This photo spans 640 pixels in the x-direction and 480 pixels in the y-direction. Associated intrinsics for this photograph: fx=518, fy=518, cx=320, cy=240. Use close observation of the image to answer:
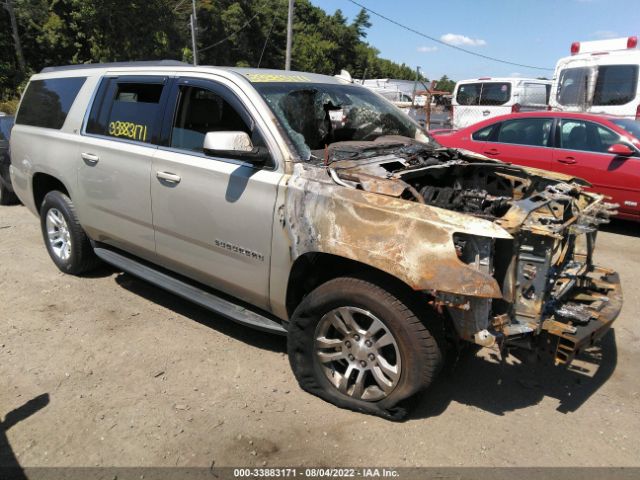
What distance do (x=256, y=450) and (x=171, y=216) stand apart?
1767 mm

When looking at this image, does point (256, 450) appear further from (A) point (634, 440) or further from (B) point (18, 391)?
(A) point (634, 440)

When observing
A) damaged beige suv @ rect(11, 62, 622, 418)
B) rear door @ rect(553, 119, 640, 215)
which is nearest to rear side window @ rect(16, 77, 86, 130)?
damaged beige suv @ rect(11, 62, 622, 418)

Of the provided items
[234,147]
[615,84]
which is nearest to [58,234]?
[234,147]

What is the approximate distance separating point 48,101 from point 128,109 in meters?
1.41

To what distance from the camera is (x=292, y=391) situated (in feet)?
10.9

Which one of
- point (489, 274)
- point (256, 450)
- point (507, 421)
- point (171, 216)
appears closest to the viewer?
point (489, 274)

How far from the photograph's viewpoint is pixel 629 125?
6961 millimetres

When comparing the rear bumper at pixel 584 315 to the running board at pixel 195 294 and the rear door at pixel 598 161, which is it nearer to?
the running board at pixel 195 294

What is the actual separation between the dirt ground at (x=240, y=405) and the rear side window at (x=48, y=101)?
1.82m

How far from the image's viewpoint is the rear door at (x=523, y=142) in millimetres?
7328

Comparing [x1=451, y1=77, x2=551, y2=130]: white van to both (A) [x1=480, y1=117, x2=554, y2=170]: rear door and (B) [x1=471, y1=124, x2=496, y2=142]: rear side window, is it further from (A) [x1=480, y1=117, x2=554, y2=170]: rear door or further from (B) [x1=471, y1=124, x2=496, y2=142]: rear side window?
(A) [x1=480, y1=117, x2=554, y2=170]: rear door

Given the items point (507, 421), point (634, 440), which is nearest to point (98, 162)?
point (507, 421)

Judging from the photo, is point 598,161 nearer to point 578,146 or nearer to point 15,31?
point 578,146

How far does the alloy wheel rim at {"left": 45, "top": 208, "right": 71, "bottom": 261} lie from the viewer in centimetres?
504
